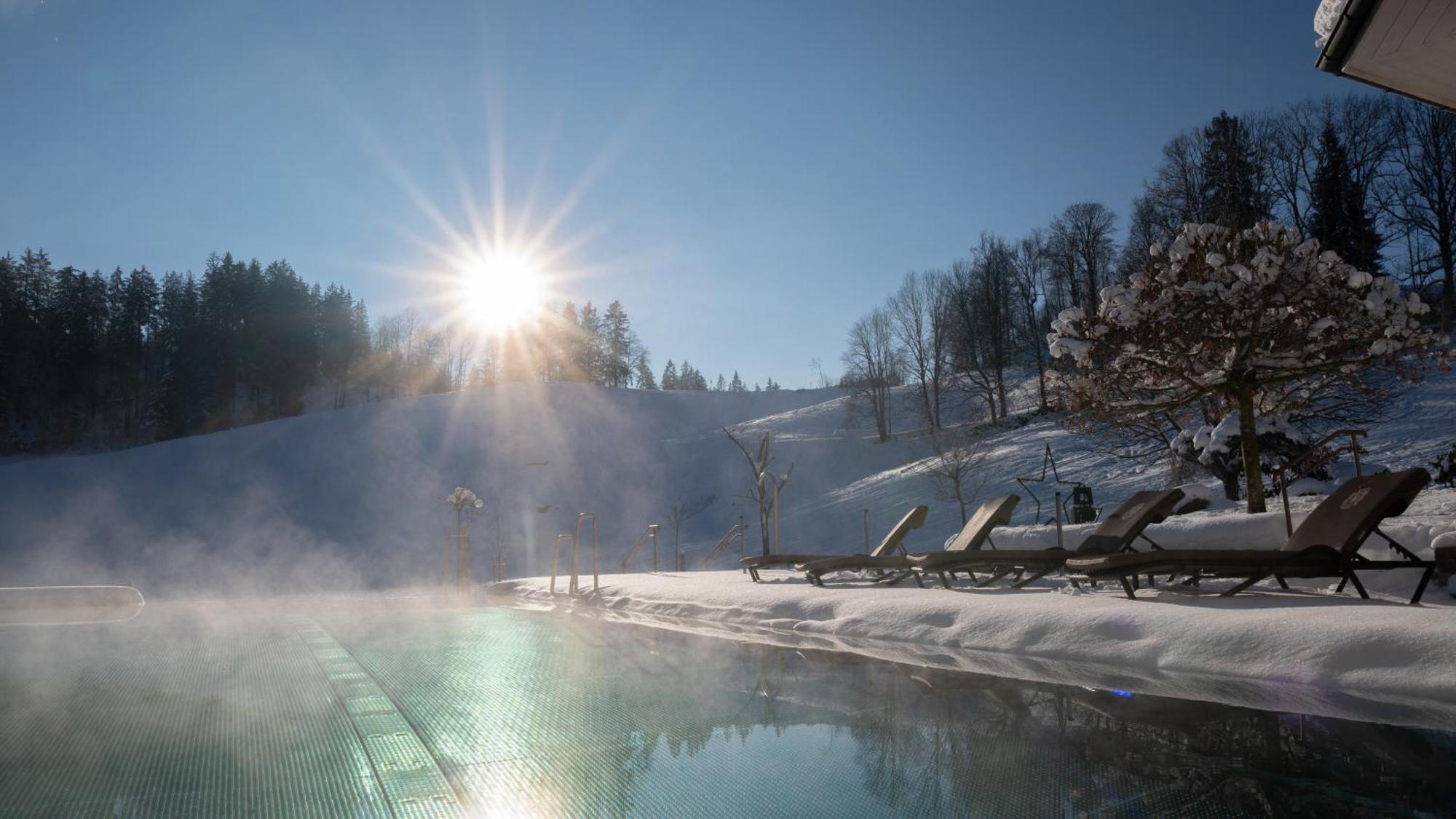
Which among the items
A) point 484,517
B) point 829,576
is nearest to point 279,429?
point 484,517

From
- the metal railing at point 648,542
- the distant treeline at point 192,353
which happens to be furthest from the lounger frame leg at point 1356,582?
the distant treeline at point 192,353

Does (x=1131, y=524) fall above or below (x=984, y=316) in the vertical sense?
below

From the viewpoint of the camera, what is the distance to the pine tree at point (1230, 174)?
83.2 ft

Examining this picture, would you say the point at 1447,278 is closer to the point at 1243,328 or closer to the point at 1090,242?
the point at 1090,242

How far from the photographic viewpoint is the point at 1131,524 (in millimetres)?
6992

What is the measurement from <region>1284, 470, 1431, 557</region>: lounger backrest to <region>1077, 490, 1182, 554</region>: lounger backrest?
1.36m

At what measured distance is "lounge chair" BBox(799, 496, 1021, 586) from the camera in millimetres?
8320

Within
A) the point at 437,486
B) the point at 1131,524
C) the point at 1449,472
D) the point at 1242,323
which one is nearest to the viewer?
the point at 1131,524

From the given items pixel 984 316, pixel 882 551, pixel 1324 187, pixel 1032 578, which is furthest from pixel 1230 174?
pixel 1032 578

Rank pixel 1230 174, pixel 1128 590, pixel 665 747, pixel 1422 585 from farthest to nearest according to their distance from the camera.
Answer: pixel 1230 174 < pixel 1128 590 < pixel 1422 585 < pixel 665 747

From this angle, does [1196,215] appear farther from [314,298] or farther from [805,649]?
[314,298]

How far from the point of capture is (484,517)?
1394 inches

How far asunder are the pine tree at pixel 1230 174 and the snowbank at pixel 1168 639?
23851 mm

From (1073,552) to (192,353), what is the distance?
190 feet
